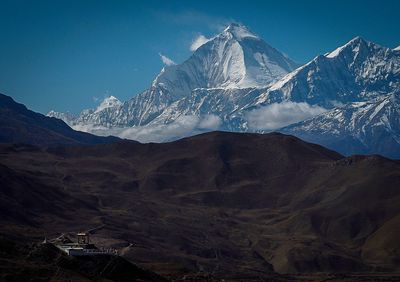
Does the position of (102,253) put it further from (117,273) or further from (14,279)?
(14,279)

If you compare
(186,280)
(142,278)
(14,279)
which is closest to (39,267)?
(14,279)

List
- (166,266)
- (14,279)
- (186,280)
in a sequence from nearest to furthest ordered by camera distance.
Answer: (14,279)
(186,280)
(166,266)

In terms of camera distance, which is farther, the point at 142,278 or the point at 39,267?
the point at 142,278

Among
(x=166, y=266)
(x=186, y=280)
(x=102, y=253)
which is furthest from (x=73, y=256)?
(x=166, y=266)

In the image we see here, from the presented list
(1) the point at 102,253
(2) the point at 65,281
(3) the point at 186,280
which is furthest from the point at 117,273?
(3) the point at 186,280

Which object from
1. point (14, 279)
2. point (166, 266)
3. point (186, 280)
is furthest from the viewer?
point (166, 266)

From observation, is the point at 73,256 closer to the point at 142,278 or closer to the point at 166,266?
the point at 142,278

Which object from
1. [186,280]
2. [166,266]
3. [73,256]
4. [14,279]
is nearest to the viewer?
[14,279]

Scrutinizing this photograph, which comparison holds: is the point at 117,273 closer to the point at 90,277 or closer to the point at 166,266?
the point at 90,277
